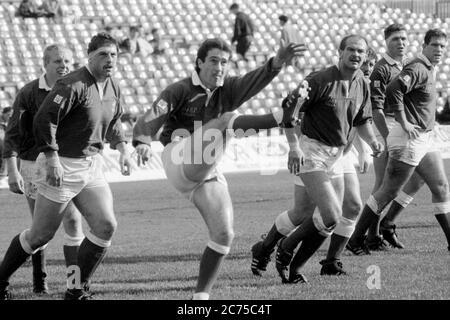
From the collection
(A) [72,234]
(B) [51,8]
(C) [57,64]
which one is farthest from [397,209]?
(B) [51,8]

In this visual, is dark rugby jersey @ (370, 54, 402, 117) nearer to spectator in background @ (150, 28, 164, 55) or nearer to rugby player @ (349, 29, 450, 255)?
rugby player @ (349, 29, 450, 255)

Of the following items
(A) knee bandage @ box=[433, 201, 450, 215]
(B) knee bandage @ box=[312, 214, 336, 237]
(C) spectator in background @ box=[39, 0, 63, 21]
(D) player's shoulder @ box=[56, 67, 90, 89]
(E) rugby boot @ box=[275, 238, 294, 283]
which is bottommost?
(C) spectator in background @ box=[39, 0, 63, 21]

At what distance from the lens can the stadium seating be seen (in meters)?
25.6

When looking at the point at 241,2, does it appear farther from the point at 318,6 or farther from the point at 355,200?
the point at 355,200

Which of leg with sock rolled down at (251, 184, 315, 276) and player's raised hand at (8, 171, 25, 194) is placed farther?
leg with sock rolled down at (251, 184, 315, 276)

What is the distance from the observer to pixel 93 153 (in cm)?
771

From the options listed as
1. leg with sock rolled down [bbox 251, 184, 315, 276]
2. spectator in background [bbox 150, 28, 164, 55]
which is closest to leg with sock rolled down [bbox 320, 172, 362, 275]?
leg with sock rolled down [bbox 251, 184, 315, 276]

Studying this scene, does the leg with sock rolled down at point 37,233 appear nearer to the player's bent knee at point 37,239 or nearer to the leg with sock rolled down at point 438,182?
the player's bent knee at point 37,239

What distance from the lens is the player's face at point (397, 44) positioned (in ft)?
35.2

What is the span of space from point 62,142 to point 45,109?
385mm

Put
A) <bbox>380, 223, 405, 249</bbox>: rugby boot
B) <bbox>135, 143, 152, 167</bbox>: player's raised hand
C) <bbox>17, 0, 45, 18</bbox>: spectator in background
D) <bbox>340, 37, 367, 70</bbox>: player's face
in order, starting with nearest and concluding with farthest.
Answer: <bbox>135, 143, 152, 167</bbox>: player's raised hand
<bbox>340, 37, 367, 70</bbox>: player's face
<bbox>380, 223, 405, 249</bbox>: rugby boot
<bbox>17, 0, 45, 18</bbox>: spectator in background

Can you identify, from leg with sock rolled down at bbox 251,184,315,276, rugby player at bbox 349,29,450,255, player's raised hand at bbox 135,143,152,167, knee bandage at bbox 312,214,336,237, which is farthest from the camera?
rugby player at bbox 349,29,450,255

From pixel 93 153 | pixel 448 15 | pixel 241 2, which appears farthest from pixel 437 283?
pixel 448 15

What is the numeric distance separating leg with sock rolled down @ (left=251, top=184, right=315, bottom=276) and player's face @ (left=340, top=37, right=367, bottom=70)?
121 cm
